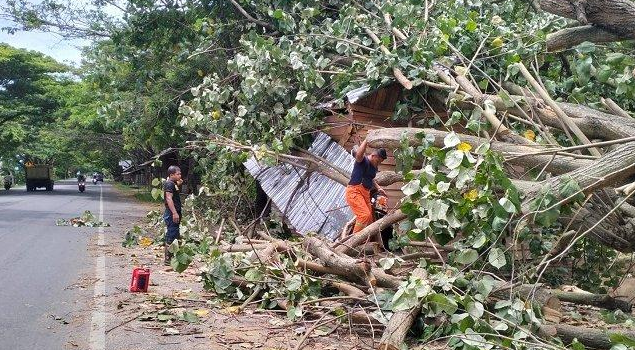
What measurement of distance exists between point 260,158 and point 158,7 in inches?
309

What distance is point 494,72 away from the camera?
8.77 m

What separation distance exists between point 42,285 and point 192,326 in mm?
3187

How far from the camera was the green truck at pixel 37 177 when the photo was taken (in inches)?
1759

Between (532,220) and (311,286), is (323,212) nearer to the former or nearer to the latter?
(311,286)

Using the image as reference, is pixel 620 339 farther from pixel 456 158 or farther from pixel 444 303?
pixel 456 158

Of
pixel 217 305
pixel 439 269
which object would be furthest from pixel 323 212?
pixel 439 269

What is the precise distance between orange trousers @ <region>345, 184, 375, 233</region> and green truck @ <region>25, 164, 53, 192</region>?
41188mm

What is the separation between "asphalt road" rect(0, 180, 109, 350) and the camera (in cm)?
614

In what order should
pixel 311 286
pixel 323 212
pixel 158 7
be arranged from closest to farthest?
pixel 311 286
pixel 323 212
pixel 158 7

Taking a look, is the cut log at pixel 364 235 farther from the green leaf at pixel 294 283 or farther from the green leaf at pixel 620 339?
the green leaf at pixel 620 339

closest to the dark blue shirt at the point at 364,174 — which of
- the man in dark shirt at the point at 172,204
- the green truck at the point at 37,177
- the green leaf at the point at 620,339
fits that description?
the man in dark shirt at the point at 172,204

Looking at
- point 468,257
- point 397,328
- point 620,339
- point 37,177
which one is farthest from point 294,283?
point 37,177

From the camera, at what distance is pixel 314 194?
11.0m

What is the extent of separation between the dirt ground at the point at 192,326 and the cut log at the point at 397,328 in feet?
1.42
